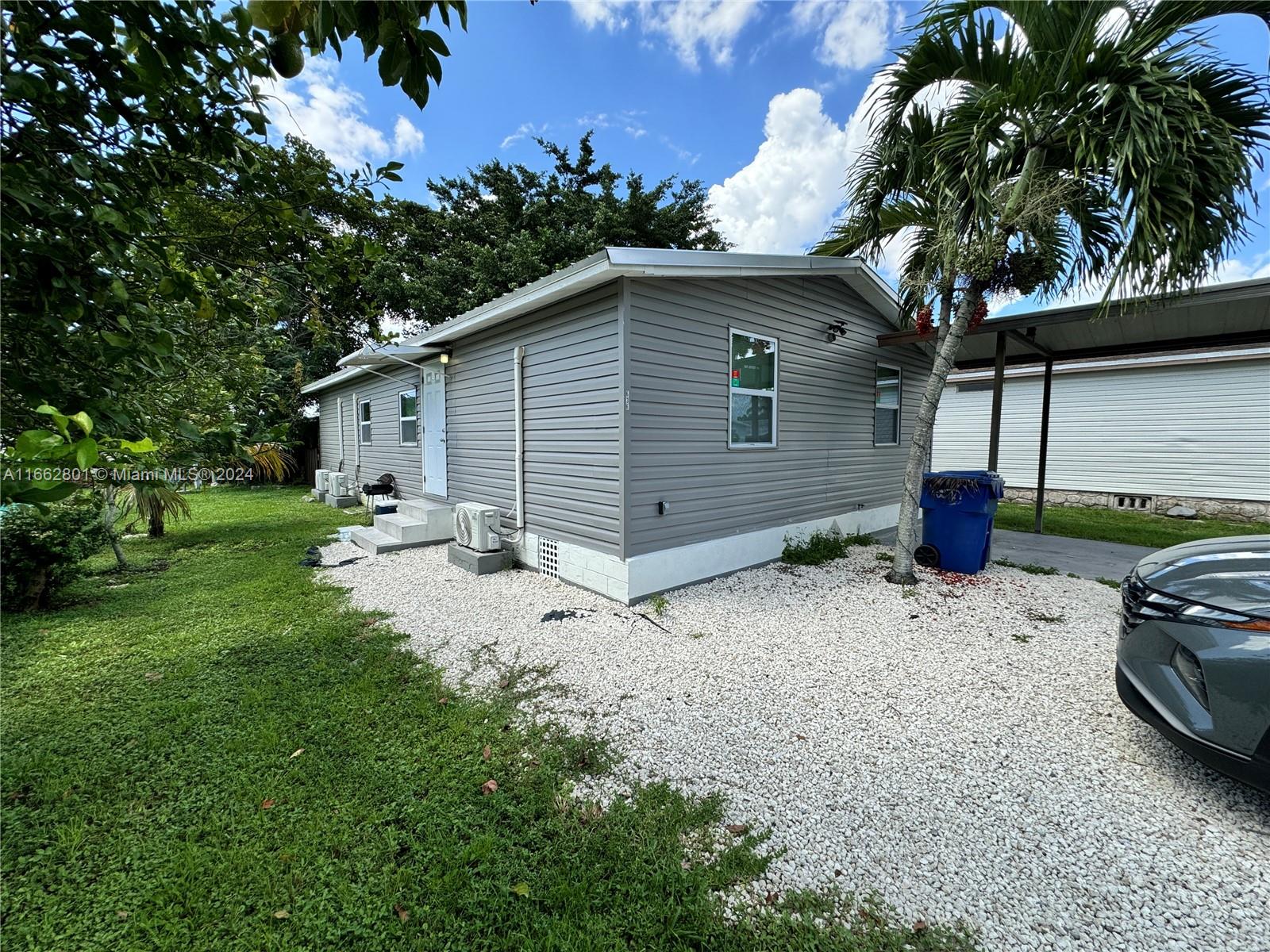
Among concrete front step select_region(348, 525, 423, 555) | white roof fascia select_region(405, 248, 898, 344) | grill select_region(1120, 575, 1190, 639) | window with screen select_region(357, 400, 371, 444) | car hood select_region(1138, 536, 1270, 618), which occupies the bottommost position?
concrete front step select_region(348, 525, 423, 555)

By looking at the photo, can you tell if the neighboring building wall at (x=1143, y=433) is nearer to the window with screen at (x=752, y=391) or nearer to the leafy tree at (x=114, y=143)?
the window with screen at (x=752, y=391)

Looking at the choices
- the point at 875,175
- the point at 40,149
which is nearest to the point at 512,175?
the point at 875,175

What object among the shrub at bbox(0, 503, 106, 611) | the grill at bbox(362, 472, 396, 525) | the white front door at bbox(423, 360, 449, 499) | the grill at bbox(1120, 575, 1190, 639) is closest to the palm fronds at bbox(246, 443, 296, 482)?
the grill at bbox(362, 472, 396, 525)

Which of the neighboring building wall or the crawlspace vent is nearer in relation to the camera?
the crawlspace vent

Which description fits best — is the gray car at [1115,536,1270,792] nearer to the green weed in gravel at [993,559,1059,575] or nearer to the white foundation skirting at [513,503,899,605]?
the white foundation skirting at [513,503,899,605]

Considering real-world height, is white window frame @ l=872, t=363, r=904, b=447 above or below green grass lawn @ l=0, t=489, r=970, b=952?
above

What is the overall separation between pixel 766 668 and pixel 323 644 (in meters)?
3.33

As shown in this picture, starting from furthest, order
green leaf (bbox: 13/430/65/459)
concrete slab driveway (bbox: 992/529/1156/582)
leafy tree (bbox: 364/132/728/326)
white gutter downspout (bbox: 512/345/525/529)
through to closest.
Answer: leafy tree (bbox: 364/132/728/326), white gutter downspout (bbox: 512/345/525/529), concrete slab driveway (bbox: 992/529/1156/582), green leaf (bbox: 13/430/65/459)

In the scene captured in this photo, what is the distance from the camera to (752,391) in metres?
5.79

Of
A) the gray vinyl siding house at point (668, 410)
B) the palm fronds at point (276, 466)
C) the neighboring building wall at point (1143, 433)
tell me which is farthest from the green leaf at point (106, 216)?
the neighboring building wall at point (1143, 433)

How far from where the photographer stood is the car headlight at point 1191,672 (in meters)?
2.02

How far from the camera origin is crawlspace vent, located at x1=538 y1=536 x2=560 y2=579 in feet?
18.0

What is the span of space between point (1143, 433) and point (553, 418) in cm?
1245

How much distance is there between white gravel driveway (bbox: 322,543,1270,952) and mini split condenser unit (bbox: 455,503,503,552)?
3.56ft
